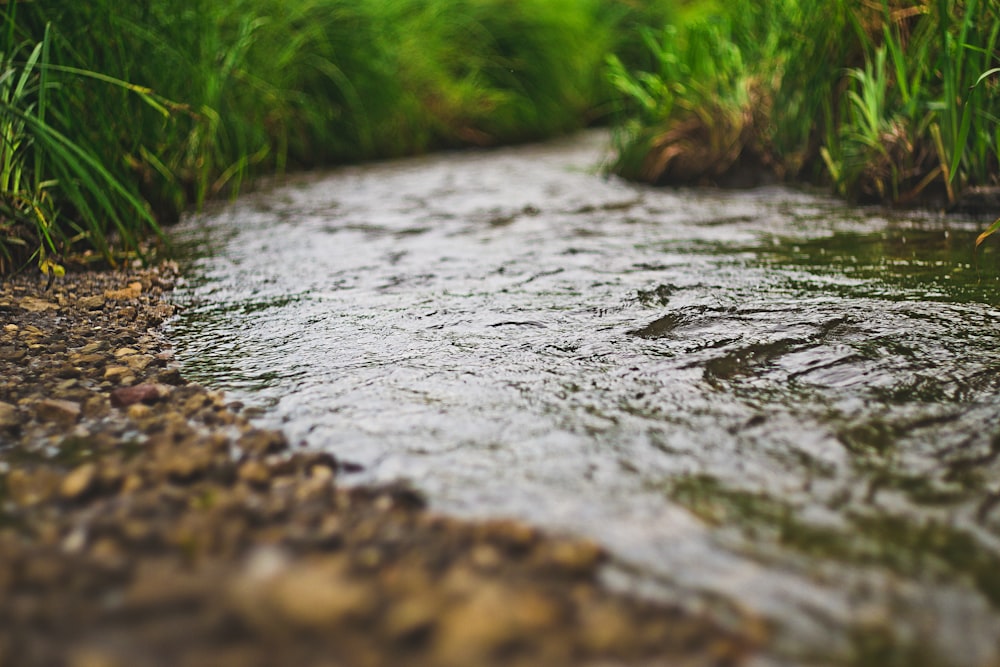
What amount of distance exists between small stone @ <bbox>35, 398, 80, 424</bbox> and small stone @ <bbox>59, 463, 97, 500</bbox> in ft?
0.82

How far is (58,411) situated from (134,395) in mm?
125

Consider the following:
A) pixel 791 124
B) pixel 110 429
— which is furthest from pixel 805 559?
pixel 791 124

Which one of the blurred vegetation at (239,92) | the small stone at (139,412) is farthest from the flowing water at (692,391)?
the blurred vegetation at (239,92)

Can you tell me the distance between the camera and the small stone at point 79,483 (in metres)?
1.17

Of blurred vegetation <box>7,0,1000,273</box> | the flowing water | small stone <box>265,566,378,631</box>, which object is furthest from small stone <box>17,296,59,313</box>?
small stone <box>265,566,378,631</box>

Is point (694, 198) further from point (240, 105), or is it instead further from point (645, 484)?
point (645, 484)

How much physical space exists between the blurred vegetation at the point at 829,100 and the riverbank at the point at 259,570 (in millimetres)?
1785

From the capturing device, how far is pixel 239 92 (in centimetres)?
435

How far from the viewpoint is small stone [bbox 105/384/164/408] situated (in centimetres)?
151

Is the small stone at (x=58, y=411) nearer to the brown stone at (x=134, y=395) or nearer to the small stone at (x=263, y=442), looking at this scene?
the brown stone at (x=134, y=395)

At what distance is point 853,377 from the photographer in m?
1.53

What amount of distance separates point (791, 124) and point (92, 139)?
2802mm

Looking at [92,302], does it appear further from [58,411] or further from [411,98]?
[411,98]

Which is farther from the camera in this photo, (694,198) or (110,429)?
(694,198)
